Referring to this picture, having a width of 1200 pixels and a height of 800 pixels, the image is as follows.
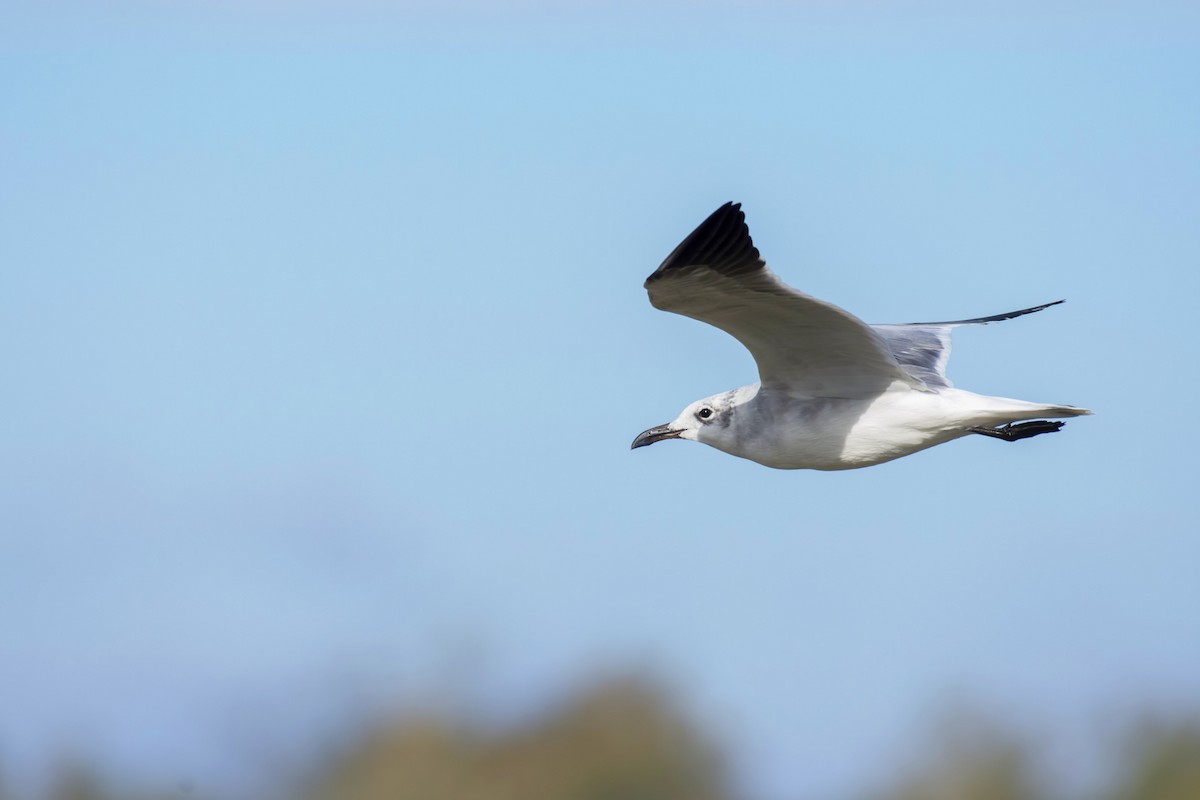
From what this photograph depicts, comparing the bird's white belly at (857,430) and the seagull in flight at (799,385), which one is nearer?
the seagull in flight at (799,385)

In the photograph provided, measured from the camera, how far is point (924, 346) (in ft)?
34.1

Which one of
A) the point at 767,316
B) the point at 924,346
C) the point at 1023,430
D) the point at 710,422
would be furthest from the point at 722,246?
the point at 1023,430

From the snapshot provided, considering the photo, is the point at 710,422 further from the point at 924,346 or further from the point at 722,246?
the point at 722,246

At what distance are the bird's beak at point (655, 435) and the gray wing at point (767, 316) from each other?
832 millimetres

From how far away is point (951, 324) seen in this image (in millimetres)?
11414

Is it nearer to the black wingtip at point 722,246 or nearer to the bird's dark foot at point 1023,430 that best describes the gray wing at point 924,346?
the bird's dark foot at point 1023,430

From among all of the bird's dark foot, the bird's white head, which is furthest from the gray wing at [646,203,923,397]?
the bird's dark foot

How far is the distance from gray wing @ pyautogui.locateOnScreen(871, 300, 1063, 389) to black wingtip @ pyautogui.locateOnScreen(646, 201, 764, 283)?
179cm

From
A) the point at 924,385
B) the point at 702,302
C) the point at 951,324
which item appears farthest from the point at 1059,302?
the point at 702,302

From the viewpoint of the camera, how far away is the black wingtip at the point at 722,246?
25.8 ft

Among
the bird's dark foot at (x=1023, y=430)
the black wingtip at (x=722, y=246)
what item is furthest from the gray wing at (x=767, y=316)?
the bird's dark foot at (x=1023, y=430)

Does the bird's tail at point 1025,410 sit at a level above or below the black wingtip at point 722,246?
below

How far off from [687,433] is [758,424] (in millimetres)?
642

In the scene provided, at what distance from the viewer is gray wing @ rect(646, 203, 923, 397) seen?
7949 mm
